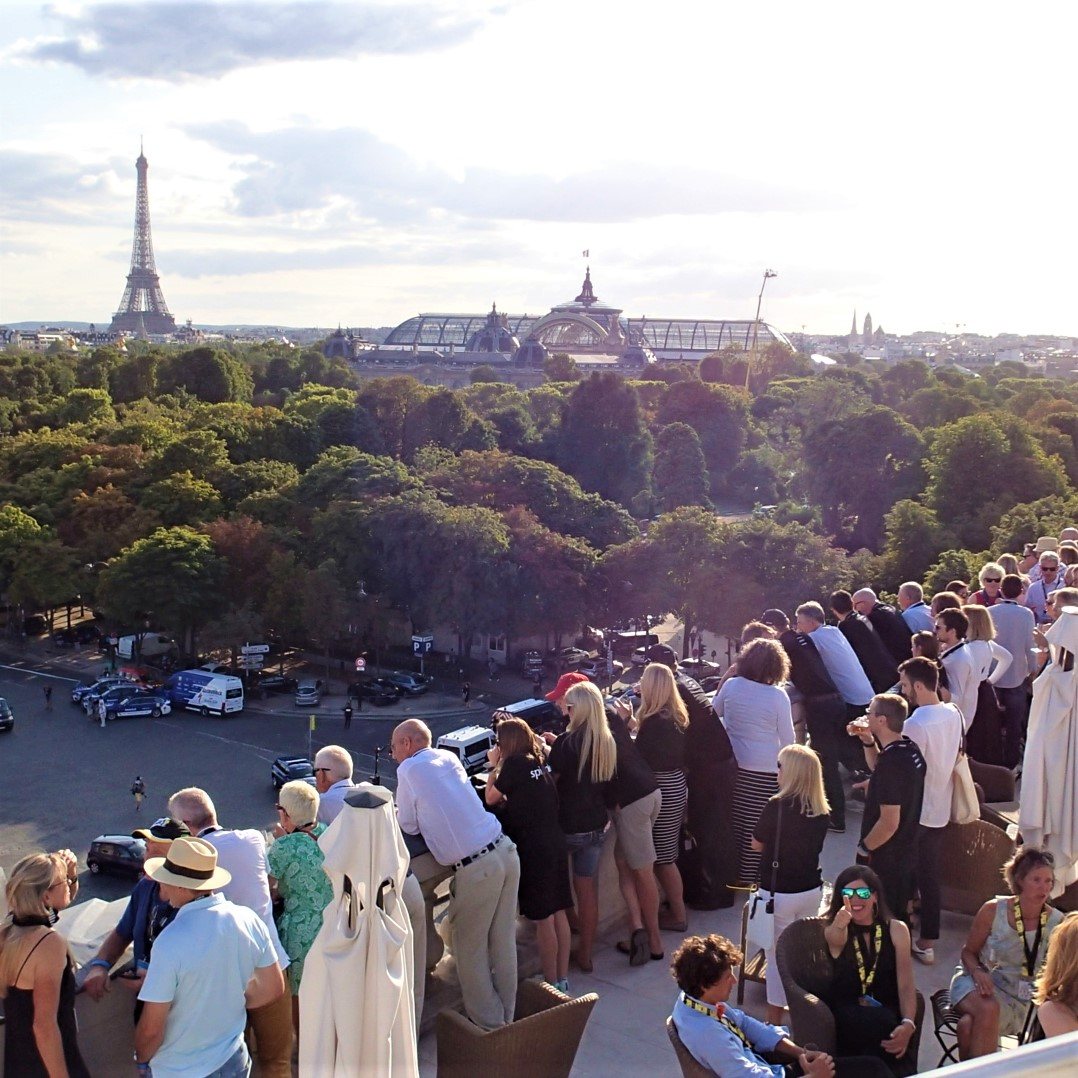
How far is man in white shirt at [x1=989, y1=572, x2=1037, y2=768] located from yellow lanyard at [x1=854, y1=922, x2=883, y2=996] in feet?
13.3

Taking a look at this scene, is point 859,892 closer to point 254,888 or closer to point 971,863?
point 971,863

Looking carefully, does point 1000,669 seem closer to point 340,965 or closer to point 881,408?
point 340,965

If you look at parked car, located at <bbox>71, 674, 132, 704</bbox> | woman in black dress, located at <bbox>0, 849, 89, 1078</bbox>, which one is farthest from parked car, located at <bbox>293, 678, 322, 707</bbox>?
woman in black dress, located at <bbox>0, 849, 89, 1078</bbox>

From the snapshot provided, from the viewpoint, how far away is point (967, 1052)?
496cm

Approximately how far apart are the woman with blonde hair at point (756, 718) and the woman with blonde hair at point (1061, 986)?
2.75m

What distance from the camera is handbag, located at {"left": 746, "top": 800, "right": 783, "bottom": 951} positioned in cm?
550

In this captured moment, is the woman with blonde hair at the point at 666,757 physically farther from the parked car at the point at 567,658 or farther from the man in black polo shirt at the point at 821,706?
the parked car at the point at 567,658

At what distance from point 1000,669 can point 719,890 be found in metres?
2.29

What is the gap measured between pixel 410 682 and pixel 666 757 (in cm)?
2800

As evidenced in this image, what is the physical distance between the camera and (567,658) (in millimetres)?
35656

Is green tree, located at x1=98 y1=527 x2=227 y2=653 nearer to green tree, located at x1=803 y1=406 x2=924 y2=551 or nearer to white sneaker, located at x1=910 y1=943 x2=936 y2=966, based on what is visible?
green tree, located at x1=803 y1=406 x2=924 y2=551

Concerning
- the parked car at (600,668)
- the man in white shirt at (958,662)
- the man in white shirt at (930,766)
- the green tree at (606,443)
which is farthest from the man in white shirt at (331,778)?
the green tree at (606,443)

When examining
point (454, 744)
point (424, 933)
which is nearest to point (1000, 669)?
point (424, 933)

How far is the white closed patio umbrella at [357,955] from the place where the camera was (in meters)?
3.74
